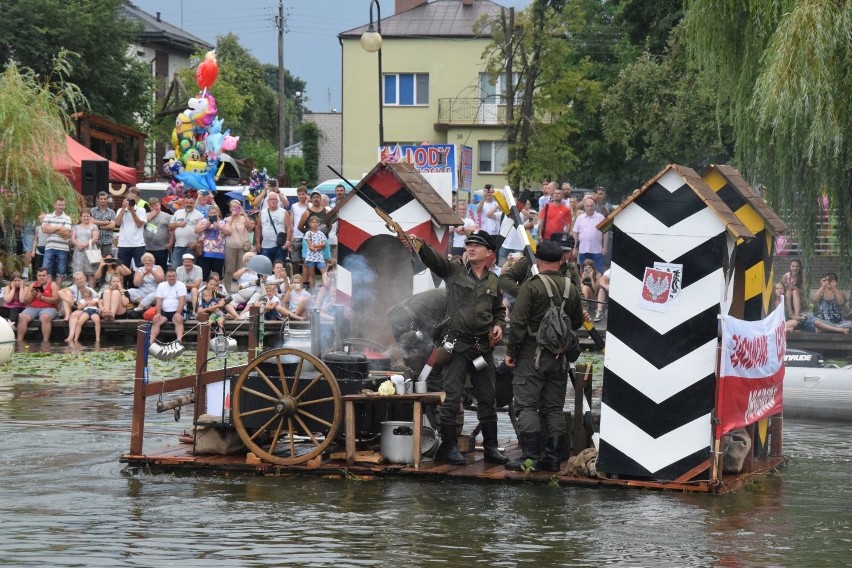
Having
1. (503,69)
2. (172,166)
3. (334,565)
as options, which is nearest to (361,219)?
(334,565)

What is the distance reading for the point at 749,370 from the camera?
10.6 metres

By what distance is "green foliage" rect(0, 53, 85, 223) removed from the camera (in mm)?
26938

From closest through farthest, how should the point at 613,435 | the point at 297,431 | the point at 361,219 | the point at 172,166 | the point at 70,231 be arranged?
the point at 613,435
the point at 297,431
the point at 361,219
the point at 70,231
the point at 172,166

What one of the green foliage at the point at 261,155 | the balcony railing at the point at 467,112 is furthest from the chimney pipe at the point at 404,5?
the green foliage at the point at 261,155

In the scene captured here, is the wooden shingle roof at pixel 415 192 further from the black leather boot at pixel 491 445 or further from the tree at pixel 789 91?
the tree at pixel 789 91

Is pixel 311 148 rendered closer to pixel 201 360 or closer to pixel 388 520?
pixel 201 360

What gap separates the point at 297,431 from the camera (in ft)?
35.7

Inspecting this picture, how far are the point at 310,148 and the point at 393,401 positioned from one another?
68.2 m

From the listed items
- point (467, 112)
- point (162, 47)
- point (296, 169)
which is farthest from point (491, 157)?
point (162, 47)

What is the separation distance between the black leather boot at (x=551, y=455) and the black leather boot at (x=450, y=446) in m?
0.71

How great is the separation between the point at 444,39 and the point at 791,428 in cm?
4933

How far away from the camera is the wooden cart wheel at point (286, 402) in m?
10.6

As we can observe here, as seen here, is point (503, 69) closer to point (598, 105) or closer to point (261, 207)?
point (598, 105)

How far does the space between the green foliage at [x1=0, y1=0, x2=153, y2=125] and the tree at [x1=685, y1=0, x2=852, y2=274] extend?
3606 cm
